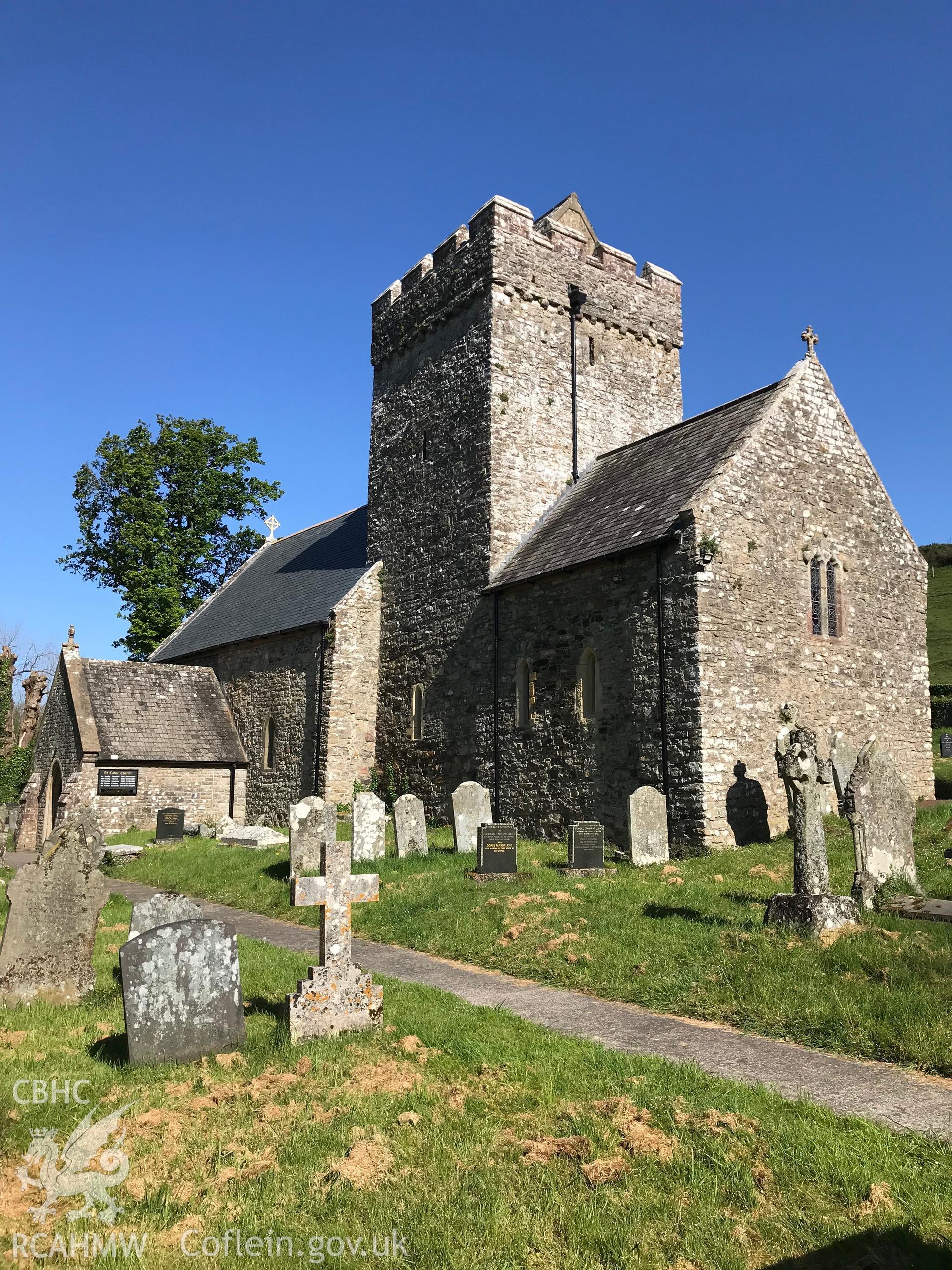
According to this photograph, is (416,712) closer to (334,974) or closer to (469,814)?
(469,814)

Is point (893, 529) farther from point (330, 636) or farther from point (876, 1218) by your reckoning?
point (876, 1218)

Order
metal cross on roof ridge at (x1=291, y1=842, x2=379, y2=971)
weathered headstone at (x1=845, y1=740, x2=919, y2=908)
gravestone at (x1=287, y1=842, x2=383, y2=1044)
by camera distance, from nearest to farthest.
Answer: gravestone at (x1=287, y1=842, x2=383, y2=1044), metal cross on roof ridge at (x1=291, y1=842, x2=379, y2=971), weathered headstone at (x1=845, y1=740, x2=919, y2=908)

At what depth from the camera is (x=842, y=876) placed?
1082 cm

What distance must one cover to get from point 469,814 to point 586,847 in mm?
3131

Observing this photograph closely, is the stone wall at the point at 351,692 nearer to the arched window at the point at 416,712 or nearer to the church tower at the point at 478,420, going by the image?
the church tower at the point at 478,420

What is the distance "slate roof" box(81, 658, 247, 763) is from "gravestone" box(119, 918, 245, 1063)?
61.0ft

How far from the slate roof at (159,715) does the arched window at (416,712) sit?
6892mm

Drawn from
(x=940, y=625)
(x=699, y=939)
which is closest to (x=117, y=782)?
(x=699, y=939)

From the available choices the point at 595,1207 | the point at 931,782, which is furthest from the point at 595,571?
the point at 595,1207

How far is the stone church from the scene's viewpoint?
48.5ft

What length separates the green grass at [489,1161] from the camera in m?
3.89

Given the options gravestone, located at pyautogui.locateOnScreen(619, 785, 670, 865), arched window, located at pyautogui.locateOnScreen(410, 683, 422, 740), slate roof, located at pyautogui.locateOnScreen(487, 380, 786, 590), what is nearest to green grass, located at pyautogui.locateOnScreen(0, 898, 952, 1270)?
gravestone, located at pyautogui.locateOnScreen(619, 785, 670, 865)

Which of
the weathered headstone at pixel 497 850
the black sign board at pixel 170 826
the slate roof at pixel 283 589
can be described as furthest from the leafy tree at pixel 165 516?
the weathered headstone at pixel 497 850

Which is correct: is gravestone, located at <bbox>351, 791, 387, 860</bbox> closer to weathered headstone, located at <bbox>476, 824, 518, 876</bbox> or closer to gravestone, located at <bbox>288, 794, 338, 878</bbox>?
gravestone, located at <bbox>288, 794, 338, 878</bbox>
